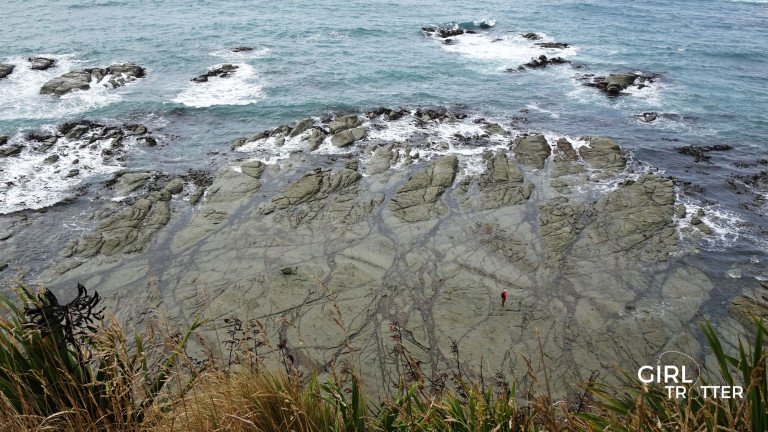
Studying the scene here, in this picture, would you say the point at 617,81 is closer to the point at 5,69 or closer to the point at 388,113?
the point at 388,113

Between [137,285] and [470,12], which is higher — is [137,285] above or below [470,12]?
below

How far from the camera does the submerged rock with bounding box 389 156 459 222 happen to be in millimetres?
15078

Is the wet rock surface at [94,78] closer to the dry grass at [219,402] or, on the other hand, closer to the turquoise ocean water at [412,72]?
the turquoise ocean water at [412,72]

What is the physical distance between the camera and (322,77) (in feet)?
87.2

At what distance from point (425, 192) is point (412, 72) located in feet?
45.3

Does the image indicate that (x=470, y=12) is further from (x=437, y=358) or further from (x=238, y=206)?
(x=437, y=358)

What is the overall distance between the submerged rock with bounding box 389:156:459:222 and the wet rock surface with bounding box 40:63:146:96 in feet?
59.6

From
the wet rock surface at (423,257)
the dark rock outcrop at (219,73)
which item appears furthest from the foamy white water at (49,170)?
the dark rock outcrop at (219,73)

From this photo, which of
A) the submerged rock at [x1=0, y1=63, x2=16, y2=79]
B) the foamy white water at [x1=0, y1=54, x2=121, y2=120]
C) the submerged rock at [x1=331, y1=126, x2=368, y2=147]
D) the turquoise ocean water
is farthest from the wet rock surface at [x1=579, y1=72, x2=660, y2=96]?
the submerged rock at [x1=0, y1=63, x2=16, y2=79]

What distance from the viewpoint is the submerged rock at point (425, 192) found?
15078 millimetres

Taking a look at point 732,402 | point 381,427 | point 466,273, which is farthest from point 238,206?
point 732,402

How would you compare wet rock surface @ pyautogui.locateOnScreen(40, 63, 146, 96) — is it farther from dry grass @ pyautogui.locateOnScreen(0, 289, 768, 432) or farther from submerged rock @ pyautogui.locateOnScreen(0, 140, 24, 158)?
dry grass @ pyautogui.locateOnScreen(0, 289, 768, 432)

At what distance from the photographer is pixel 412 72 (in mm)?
27453

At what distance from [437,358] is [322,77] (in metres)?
20.4
